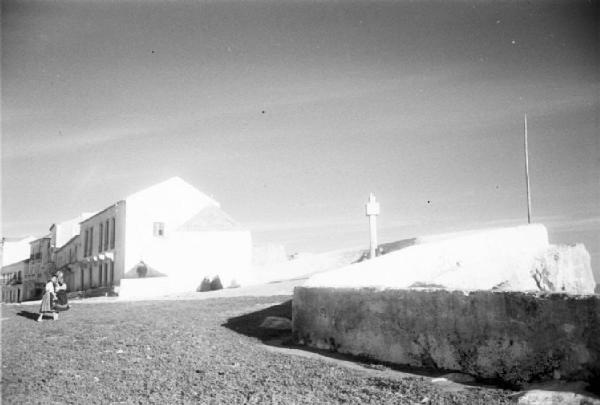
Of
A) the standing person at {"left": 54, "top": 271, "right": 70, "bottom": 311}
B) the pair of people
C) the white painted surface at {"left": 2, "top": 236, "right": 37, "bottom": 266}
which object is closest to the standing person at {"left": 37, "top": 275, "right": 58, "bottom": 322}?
the pair of people

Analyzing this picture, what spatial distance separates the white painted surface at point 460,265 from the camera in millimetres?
12227

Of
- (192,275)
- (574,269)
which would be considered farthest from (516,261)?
(192,275)

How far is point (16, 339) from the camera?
10.8 meters

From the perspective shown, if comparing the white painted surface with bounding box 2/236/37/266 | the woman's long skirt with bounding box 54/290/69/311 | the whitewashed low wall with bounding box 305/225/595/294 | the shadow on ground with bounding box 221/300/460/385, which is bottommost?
the shadow on ground with bounding box 221/300/460/385

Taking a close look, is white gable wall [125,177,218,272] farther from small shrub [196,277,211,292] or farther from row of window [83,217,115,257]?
small shrub [196,277,211,292]

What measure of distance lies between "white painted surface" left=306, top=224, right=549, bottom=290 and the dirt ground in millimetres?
2661

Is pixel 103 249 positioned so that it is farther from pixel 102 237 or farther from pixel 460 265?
pixel 460 265

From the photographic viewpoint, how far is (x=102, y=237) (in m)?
37.0

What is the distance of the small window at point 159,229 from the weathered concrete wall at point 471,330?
25.6 m

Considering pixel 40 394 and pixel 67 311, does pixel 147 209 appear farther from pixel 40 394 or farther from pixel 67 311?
pixel 40 394

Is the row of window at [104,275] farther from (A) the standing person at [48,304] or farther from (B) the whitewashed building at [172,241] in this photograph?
(A) the standing person at [48,304]

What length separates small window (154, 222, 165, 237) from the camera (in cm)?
3362

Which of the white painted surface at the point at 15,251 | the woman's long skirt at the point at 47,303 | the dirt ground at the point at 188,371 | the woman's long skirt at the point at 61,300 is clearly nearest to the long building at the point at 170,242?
the woman's long skirt at the point at 61,300

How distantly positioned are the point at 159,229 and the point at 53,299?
1850 centimetres
